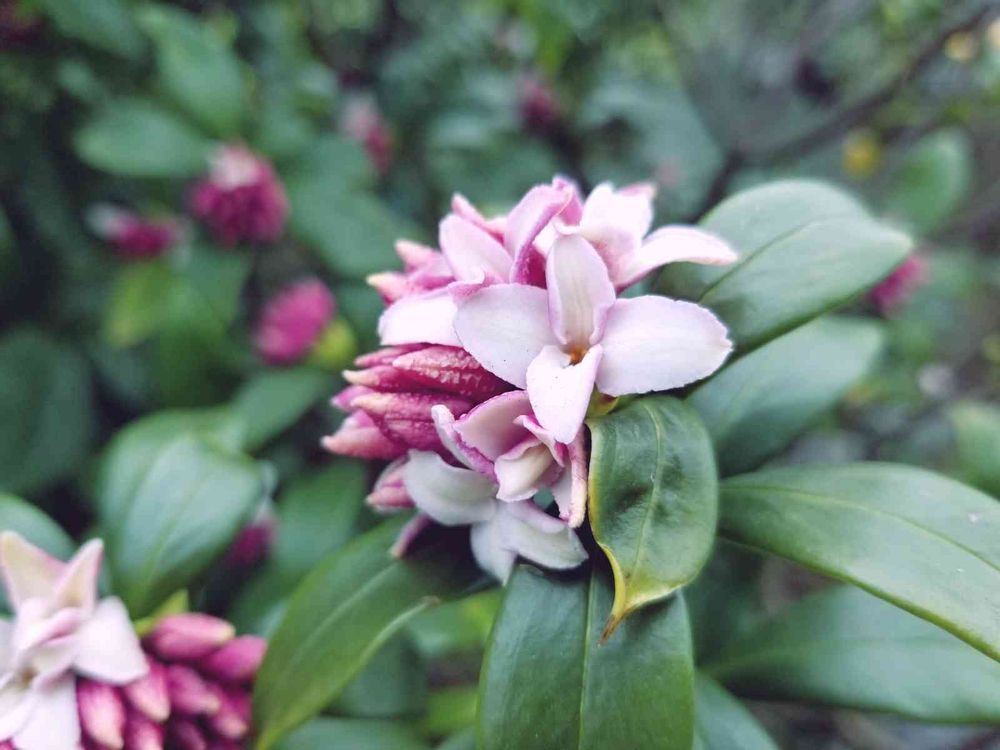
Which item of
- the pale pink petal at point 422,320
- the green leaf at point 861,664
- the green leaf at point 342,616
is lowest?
the green leaf at point 861,664

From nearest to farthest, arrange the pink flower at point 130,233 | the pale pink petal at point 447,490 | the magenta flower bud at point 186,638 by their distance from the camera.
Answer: the pale pink petal at point 447,490, the magenta flower bud at point 186,638, the pink flower at point 130,233

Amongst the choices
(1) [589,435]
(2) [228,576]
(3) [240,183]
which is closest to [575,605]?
(1) [589,435]

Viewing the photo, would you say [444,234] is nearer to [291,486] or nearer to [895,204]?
[291,486]

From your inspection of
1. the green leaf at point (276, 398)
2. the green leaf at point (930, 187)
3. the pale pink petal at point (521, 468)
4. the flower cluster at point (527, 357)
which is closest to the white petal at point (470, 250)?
the flower cluster at point (527, 357)

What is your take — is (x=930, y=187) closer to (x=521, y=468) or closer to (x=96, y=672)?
(x=521, y=468)

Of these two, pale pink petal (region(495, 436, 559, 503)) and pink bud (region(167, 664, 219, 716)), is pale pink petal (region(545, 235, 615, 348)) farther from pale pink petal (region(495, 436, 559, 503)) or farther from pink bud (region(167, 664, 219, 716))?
pink bud (region(167, 664, 219, 716))

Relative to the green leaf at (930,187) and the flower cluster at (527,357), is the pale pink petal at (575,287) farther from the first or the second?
the green leaf at (930,187)

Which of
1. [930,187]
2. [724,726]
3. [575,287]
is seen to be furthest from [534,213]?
[930,187]
